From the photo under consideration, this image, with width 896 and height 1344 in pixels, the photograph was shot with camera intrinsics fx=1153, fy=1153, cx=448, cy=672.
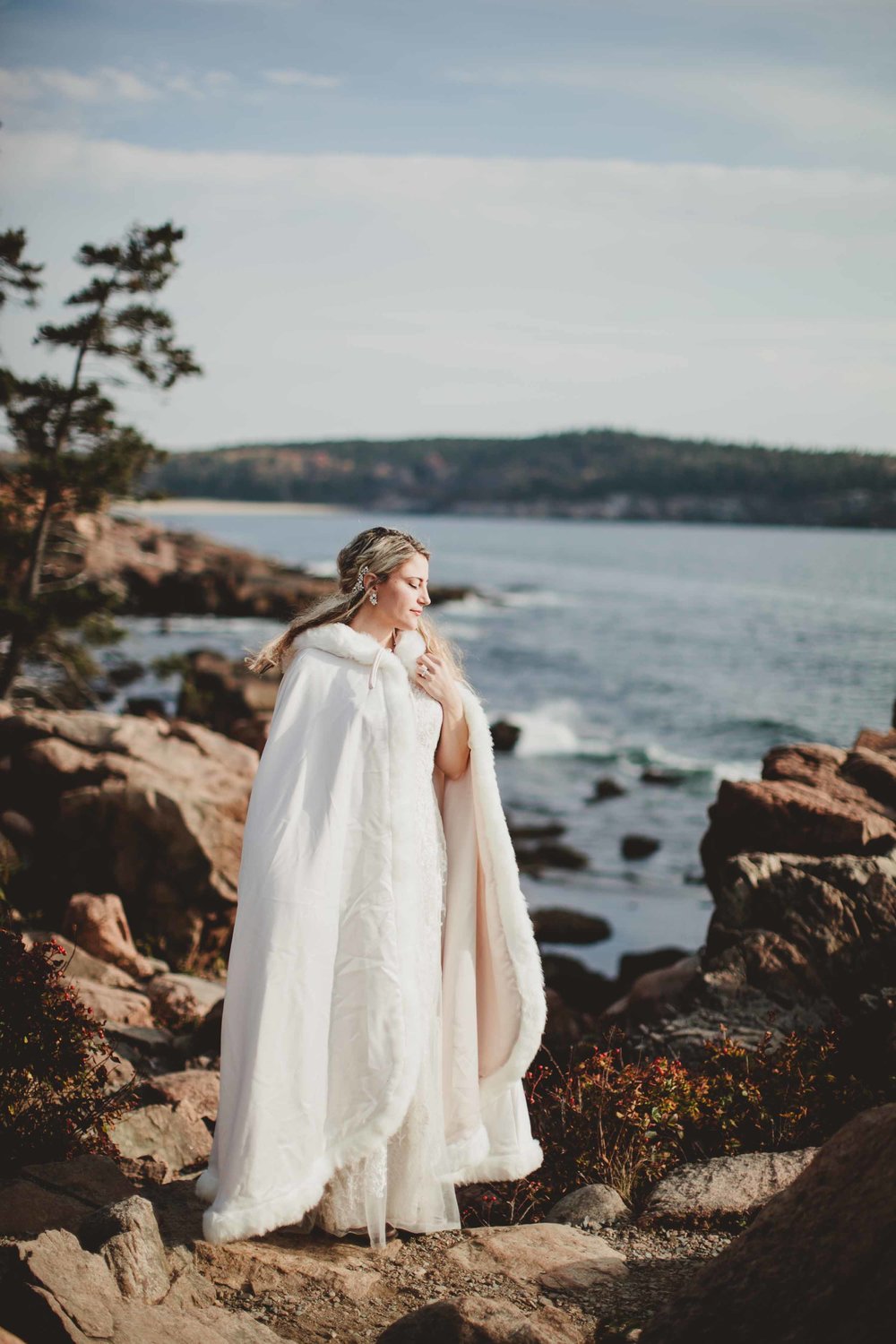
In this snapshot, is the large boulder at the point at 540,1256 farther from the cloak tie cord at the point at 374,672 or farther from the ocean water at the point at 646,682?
the ocean water at the point at 646,682

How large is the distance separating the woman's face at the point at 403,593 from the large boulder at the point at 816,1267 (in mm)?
2601

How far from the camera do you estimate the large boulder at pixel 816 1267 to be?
3223 mm

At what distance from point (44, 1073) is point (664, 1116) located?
2923mm

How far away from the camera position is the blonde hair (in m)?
4.95

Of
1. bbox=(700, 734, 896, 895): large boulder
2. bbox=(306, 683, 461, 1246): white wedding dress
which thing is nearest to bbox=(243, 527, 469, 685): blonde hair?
bbox=(306, 683, 461, 1246): white wedding dress

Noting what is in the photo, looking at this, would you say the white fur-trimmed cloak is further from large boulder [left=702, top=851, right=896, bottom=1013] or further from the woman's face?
large boulder [left=702, top=851, right=896, bottom=1013]

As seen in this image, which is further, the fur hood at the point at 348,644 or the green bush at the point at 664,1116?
the green bush at the point at 664,1116

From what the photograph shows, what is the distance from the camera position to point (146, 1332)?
3.74 meters

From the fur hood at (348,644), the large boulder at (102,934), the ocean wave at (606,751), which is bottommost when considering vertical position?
the ocean wave at (606,751)

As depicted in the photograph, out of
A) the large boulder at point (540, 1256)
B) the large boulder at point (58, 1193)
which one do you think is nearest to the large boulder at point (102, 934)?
the large boulder at point (58, 1193)

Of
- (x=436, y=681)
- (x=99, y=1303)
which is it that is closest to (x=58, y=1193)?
(x=99, y=1303)

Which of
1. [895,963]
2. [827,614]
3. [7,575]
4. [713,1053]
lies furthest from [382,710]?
[827,614]

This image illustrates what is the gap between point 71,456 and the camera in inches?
591

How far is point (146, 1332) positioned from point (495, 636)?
153 feet
